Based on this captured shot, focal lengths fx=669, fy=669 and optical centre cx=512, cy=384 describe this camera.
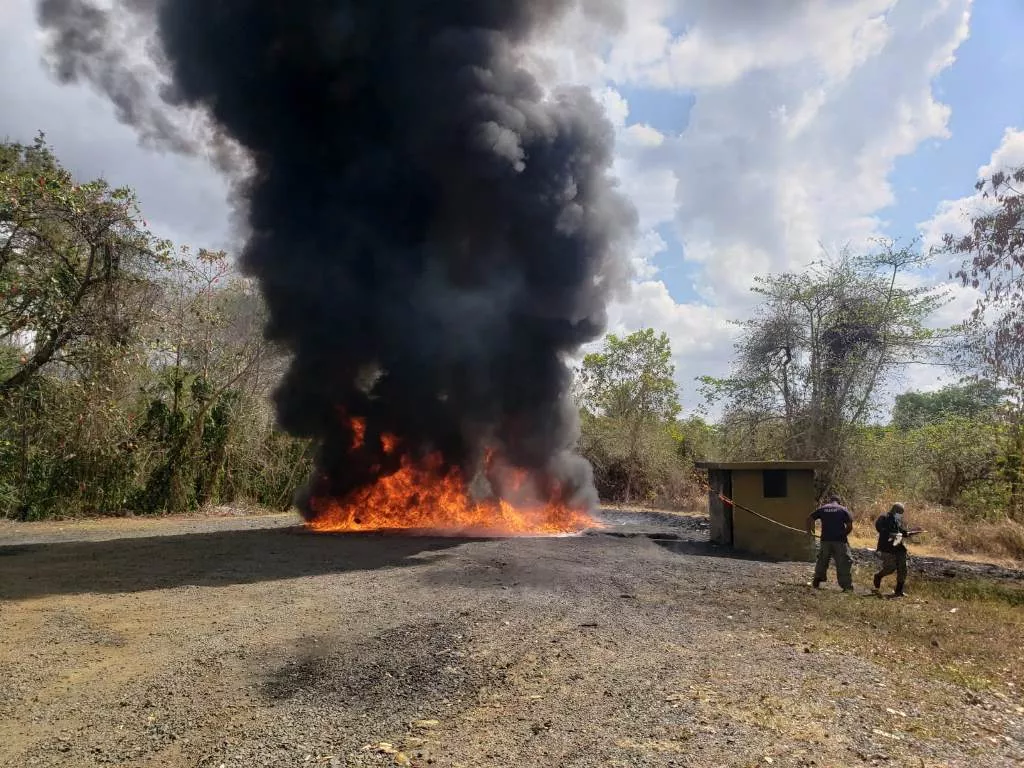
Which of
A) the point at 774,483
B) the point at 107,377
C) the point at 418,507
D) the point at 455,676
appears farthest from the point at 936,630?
the point at 107,377

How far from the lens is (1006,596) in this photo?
10422 mm

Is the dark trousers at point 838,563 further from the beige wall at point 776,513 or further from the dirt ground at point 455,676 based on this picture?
the beige wall at point 776,513

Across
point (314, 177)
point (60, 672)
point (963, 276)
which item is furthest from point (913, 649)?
point (314, 177)

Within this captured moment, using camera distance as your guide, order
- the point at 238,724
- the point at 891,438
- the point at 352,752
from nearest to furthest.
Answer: the point at 352,752, the point at 238,724, the point at 891,438

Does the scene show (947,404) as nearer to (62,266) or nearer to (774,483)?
(774,483)

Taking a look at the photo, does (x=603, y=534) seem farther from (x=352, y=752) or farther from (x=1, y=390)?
(x=1, y=390)

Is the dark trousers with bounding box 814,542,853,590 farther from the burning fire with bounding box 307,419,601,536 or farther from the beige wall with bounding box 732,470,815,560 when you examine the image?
the burning fire with bounding box 307,419,601,536

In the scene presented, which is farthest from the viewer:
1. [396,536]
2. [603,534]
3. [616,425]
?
[616,425]

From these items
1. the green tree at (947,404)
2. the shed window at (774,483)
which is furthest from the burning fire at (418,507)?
the green tree at (947,404)

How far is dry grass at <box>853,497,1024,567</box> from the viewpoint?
15164 mm

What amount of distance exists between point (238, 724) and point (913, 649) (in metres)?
6.48

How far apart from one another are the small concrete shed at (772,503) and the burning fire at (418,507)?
3965 mm

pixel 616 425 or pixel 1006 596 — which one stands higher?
pixel 616 425

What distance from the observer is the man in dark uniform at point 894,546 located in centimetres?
1005
